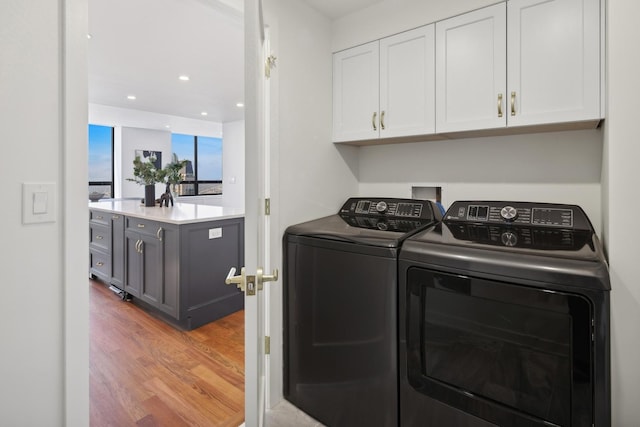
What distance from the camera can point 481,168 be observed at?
195 centimetres

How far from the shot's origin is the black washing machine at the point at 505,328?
3.51ft

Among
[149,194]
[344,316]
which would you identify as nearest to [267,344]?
[344,316]

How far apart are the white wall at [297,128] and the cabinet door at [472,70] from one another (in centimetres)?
70

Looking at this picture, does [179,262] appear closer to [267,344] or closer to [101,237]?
[267,344]

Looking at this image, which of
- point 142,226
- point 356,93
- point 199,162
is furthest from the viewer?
point 199,162

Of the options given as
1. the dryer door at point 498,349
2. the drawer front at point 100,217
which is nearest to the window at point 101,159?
the drawer front at point 100,217

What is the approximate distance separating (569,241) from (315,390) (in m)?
1.38

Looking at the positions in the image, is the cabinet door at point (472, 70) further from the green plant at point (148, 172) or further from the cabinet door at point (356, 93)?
the green plant at point (148, 172)

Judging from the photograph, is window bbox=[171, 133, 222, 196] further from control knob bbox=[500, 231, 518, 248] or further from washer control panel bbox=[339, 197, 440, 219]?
control knob bbox=[500, 231, 518, 248]

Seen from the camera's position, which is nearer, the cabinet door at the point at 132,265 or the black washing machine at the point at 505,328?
the black washing machine at the point at 505,328

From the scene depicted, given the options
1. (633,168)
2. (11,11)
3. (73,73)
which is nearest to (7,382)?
(73,73)

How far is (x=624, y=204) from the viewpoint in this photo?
1.17 metres

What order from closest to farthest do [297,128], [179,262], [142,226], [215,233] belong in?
1. [297,128]
2. [179,262]
3. [215,233]
4. [142,226]

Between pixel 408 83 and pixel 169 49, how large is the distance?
7.96 ft
